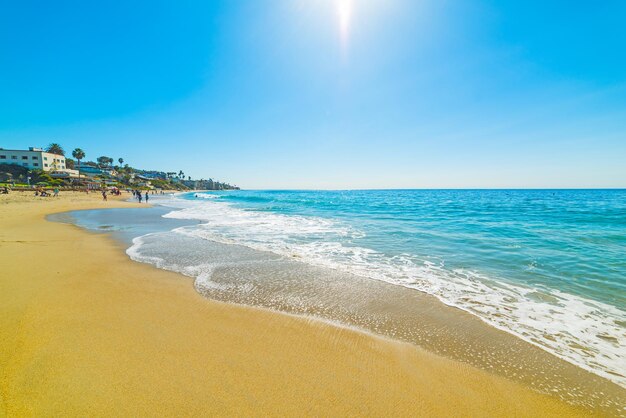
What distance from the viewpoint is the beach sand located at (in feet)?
9.58

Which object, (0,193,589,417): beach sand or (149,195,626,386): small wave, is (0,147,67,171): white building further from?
(0,193,589,417): beach sand

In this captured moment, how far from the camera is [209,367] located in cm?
354

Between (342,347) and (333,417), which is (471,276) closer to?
(342,347)

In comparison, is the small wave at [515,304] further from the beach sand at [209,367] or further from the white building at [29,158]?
the white building at [29,158]

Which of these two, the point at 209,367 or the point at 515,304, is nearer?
the point at 209,367

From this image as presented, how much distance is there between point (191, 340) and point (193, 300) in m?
A: 1.77

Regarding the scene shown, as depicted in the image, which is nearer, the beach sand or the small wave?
the beach sand

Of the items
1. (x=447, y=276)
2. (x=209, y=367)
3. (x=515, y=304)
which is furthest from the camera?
(x=447, y=276)

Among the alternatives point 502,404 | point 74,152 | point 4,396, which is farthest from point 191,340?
point 74,152

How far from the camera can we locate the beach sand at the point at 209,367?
292 cm

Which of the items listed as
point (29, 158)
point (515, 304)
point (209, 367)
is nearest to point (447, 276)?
point (515, 304)

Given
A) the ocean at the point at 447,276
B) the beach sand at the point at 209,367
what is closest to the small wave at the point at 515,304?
the ocean at the point at 447,276

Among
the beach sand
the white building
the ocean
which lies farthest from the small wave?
A: the white building

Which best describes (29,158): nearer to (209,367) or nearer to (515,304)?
(209,367)
